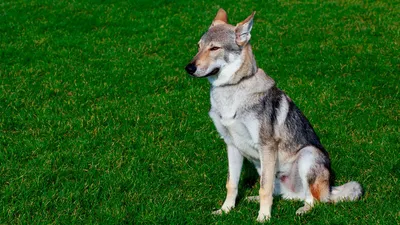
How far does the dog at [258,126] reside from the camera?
5328mm

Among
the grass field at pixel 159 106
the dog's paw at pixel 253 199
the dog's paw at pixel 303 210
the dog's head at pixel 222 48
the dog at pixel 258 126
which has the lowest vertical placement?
the grass field at pixel 159 106

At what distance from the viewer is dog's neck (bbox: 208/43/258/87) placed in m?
5.35

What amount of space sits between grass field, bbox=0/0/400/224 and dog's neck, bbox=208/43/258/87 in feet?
4.72

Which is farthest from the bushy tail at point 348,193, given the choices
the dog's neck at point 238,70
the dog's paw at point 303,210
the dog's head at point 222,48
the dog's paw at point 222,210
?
the dog's head at point 222,48

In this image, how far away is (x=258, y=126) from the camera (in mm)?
5324

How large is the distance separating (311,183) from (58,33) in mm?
9635

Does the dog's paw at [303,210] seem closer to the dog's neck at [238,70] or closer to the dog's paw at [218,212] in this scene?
the dog's paw at [218,212]

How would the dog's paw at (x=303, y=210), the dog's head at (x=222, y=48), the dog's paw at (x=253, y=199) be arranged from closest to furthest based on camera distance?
the dog's head at (x=222, y=48) → the dog's paw at (x=303, y=210) → the dog's paw at (x=253, y=199)

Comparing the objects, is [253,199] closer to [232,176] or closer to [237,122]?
[232,176]

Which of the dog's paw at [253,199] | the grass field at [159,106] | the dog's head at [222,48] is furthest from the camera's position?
the dog's paw at [253,199]

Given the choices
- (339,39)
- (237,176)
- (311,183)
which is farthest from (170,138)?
(339,39)

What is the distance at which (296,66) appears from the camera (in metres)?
11.1

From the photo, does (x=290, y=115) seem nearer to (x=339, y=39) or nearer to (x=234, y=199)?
(x=234, y=199)

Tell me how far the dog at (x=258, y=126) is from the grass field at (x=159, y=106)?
0.79ft
